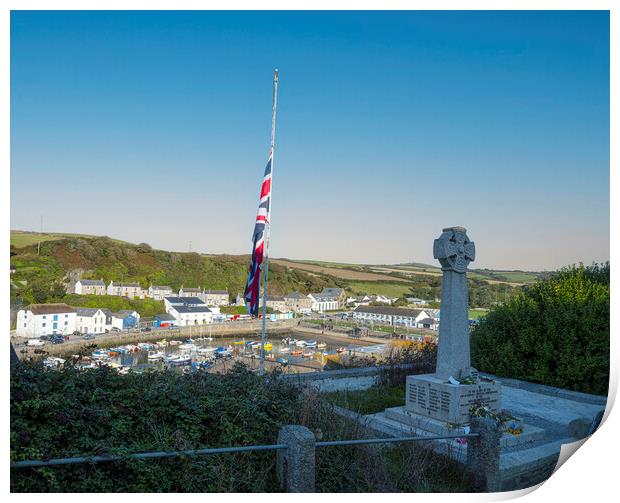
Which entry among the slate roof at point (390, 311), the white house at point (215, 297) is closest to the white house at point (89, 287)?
the white house at point (215, 297)

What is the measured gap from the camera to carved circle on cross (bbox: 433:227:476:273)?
6977 millimetres

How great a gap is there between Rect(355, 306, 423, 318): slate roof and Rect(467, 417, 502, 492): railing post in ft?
40.2

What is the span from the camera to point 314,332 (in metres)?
23.0

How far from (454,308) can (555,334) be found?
4103 millimetres

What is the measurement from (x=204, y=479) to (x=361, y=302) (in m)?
18.7

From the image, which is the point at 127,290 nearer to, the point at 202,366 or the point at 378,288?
the point at 202,366

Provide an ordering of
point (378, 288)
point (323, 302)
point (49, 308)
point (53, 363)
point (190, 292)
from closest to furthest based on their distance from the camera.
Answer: point (53, 363) < point (49, 308) < point (190, 292) < point (378, 288) < point (323, 302)

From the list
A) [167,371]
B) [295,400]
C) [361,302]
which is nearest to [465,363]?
[295,400]

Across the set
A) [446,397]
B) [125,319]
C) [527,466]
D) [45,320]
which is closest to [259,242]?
[446,397]

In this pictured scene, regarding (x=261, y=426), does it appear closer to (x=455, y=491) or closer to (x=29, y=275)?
(x=455, y=491)

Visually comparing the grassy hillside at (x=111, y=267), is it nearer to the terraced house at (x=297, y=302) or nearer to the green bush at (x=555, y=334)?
the terraced house at (x=297, y=302)

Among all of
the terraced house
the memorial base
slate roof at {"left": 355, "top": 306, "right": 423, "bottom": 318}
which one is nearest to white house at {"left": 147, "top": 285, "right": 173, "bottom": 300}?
the terraced house

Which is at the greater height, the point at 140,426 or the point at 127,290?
the point at 127,290

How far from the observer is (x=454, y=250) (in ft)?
22.9
